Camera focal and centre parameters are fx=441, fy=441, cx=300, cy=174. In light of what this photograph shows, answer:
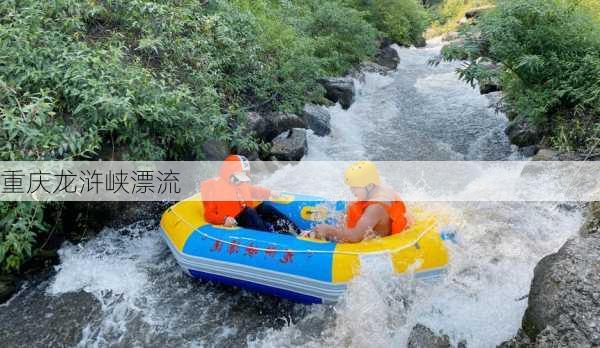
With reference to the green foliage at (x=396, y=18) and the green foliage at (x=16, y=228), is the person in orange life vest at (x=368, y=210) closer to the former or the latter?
the green foliage at (x=16, y=228)

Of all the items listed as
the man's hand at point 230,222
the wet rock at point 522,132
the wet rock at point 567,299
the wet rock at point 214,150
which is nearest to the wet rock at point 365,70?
the wet rock at point 522,132

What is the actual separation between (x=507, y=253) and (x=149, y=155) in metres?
3.89

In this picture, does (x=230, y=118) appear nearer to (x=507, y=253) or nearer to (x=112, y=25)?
(x=112, y=25)

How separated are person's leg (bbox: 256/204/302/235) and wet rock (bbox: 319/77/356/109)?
17.5ft

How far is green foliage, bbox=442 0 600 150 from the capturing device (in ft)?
20.1

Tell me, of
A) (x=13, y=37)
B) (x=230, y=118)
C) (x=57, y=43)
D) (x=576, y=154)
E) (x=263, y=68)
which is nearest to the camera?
(x=13, y=37)

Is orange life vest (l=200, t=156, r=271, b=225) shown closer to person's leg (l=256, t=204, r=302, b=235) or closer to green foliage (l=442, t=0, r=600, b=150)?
person's leg (l=256, t=204, r=302, b=235)

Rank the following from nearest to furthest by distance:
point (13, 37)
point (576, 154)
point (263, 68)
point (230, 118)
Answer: point (13, 37)
point (576, 154)
point (230, 118)
point (263, 68)

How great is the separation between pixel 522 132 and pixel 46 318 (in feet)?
23.5

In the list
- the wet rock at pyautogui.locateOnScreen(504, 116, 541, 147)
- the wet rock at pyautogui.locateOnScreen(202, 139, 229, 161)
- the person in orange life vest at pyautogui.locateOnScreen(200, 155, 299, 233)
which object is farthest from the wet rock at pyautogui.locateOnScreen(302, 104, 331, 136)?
the person in orange life vest at pyautogui.locateOnScreen(200, 155, 299, 233)

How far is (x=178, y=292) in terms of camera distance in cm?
427

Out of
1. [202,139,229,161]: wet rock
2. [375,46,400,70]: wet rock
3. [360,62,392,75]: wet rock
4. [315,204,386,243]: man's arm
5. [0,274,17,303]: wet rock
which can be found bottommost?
[375,46,400,70]: wet rock

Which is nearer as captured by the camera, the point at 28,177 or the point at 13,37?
the point at 28,177

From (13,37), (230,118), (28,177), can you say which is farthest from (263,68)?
(28,177)
